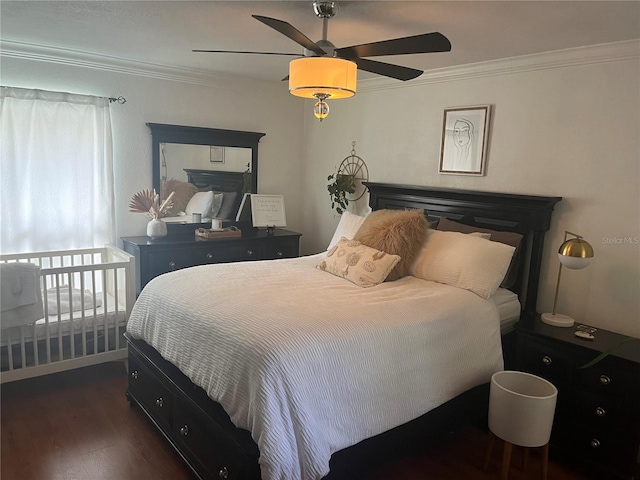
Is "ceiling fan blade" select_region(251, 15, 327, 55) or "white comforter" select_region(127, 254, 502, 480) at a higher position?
"ceiling fan blade" select_region(251, 15, 327, 55)

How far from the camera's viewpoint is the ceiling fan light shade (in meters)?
2.07

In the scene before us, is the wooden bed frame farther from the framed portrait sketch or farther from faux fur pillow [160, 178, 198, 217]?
faux fur pillow [160, 178, 198, 217]

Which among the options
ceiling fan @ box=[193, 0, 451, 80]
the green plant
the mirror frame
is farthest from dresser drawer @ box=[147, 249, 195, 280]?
ceiling fan @ box=[193, 0, 451, 80]

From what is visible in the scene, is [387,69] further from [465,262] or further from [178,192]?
[178,192]

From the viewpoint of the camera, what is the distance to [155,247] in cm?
373

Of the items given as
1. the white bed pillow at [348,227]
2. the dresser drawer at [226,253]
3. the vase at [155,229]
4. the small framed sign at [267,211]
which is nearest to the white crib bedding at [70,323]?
the vase at [155,229]

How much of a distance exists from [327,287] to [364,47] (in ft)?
4.37

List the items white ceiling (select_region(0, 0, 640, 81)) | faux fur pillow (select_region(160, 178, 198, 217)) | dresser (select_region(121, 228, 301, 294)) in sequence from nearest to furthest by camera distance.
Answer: white ceiling (select_region(0, 0, 640, 81))
dresser (select_region(121, 228, 301, 294))
faux fur pillow (select_region(160, 178, 198, 217))

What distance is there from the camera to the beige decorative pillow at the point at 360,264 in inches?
115

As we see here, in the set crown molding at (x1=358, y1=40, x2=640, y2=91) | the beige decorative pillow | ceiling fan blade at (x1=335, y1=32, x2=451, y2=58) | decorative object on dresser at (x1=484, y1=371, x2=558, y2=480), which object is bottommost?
decorative object on dresser at (x1=484, y1=371, x2=558, y2=480)

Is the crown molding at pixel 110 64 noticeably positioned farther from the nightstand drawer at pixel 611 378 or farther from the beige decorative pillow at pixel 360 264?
the nightstand drawer at pixel 611 378

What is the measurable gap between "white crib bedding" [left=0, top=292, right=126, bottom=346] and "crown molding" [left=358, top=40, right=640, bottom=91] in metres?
2.87

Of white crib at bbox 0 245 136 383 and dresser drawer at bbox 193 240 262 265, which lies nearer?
white crib at bbox 0 245 136 383

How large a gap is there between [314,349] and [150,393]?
4.08 feet
